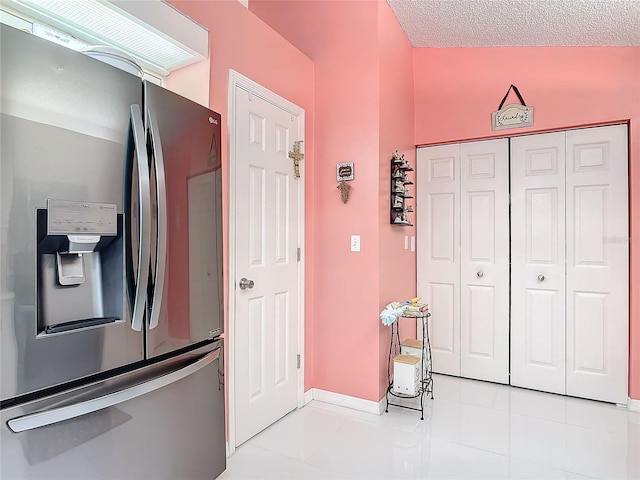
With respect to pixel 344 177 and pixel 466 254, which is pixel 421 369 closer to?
pixel 466 254

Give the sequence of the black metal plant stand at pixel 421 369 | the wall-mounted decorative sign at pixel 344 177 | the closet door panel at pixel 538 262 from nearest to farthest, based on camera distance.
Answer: the black metal plant stand at pixel 421 369, the wall-mounted decorative sign at pixel 344 177, the closet door panel at pixel 538 262

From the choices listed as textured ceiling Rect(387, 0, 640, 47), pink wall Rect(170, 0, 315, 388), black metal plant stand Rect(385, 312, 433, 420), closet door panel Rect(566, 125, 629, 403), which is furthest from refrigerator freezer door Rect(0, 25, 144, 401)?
closet door panel Rect(566, 125, 629, 403)

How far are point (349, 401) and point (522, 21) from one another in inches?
118

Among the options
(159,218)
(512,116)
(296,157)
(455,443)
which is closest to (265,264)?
(296,157)

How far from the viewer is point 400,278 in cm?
317

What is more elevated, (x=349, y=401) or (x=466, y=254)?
(x=466, y=254)

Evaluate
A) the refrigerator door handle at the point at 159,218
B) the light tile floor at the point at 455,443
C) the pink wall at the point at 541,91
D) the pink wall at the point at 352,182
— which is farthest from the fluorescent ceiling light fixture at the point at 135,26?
the pink wall at the point at 541,91

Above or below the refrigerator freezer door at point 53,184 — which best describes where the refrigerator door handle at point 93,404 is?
below

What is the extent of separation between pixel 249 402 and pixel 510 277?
91.7 inches

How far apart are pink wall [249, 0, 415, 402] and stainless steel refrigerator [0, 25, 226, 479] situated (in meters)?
1.39

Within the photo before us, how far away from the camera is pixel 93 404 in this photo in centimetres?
110

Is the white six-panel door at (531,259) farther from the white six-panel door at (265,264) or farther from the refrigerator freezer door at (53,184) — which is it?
the refrigerator freezer door at (53,184)

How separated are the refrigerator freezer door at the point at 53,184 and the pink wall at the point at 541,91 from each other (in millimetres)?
2863

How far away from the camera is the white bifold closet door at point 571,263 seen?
9.33 feet
